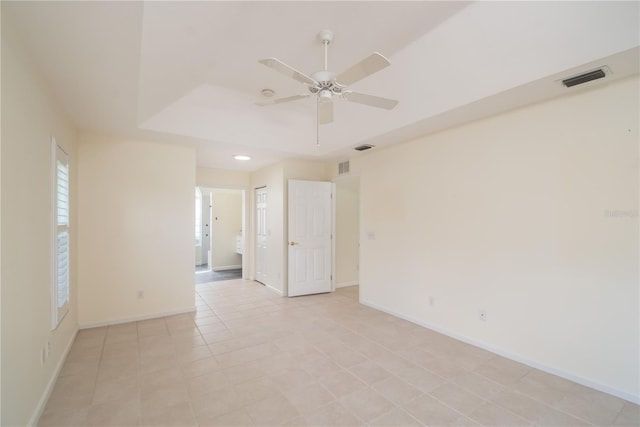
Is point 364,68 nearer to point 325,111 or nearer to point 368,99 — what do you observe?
point 368,99

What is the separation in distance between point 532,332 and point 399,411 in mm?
1611

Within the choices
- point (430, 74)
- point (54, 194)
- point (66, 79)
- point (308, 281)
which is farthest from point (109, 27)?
point (308, 281)

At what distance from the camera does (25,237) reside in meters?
1.91

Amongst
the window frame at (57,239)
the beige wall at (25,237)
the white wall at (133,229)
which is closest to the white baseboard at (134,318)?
the white wall at (133,229)

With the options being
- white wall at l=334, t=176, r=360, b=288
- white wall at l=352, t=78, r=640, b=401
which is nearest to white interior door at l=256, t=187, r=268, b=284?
white wall at l=334, t=176, r=360, b=288

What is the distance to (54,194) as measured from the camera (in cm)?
258

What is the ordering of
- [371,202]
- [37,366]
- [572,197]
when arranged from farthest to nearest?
[371,202] → [572,197] → [37,366]

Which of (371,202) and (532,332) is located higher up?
(371,202)

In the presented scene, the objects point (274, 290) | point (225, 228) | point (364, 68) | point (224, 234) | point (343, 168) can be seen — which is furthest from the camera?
point (225, 228)

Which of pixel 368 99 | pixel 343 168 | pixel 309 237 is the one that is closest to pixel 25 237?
pixel 368 99

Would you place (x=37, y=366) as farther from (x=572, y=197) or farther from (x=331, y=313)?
(x=572, y=197)

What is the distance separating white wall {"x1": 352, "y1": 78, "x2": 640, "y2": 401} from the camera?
2320 mm

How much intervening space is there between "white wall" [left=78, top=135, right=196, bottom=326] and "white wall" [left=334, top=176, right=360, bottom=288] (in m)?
2.77

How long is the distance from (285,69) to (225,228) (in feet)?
23.4
